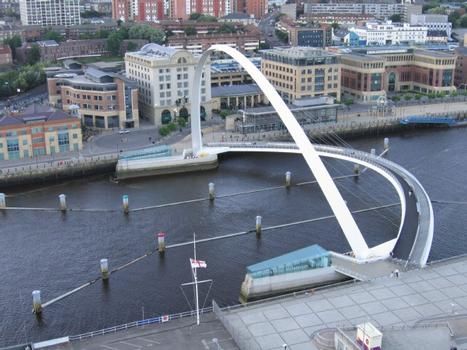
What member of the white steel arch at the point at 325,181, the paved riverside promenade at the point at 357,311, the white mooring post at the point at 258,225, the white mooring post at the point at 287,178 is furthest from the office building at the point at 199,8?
the paved riverside promenade at the point at 357,311

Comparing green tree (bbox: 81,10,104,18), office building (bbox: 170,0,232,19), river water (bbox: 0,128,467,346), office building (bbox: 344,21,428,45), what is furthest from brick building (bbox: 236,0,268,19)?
river water (bbox: 0,128,467,346)

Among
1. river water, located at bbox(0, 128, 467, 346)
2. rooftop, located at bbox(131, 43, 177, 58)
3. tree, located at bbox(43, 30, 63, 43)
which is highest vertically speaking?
rooftop, located at bbox(131, 43, 177, 58)

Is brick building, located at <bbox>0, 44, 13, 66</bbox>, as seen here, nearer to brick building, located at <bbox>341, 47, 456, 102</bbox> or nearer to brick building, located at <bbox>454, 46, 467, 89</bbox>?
brick building, located at <bbox>341, 47, 456, 102</bbox>

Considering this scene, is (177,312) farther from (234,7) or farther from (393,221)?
(234,7)

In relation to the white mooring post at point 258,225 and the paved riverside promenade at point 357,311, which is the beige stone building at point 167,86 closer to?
the white mooring post at point 258,225

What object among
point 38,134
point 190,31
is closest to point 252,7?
point 190,31

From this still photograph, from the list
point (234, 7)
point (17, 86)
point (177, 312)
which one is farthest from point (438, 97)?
point (234, 7)

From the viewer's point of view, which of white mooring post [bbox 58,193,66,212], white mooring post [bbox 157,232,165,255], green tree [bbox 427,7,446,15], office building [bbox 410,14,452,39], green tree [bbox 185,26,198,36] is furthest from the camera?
green tree [bbox 427,7,446,15]
